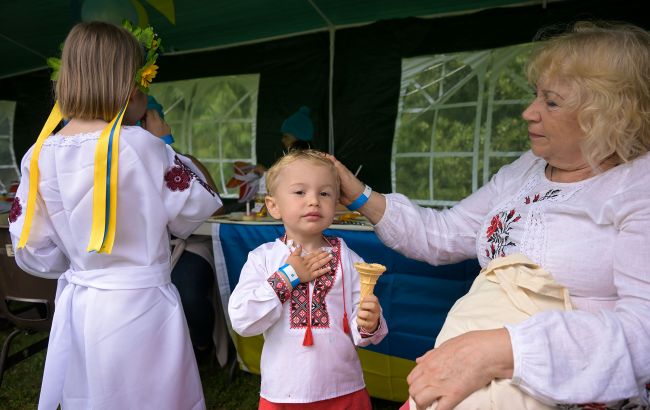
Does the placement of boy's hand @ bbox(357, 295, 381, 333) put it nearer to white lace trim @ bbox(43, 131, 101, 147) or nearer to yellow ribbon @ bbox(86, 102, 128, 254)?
yellow ribbon @ bbox(86, 102, 128, 254)

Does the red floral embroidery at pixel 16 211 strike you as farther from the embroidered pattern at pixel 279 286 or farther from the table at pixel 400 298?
the table at pixel 400 298

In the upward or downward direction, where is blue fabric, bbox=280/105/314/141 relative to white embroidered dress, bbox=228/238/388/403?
upward

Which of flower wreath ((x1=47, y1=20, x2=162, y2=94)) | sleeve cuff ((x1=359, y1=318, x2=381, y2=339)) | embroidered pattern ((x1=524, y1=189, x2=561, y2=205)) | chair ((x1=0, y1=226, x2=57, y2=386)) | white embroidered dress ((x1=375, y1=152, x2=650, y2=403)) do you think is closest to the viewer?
white embroidered dress ((x1=375, y1=152, x2=650, y2=403))

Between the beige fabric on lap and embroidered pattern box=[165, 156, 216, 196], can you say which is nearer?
the beige fabric on lap

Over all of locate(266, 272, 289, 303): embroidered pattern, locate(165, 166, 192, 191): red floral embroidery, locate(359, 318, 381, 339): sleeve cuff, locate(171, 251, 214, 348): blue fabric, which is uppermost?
locate(165, 166, 192, 191): red floral embroidery

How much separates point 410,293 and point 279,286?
1.16 metres

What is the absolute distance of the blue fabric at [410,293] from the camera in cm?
236

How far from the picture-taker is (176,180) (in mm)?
1803

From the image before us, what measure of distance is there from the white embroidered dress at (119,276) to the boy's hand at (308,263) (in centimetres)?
53

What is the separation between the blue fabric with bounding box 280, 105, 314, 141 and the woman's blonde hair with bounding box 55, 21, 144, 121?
10.6 ft

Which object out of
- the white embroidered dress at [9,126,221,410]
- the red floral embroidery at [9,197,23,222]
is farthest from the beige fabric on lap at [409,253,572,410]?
the red floral embroidery at [9,197,23,222]

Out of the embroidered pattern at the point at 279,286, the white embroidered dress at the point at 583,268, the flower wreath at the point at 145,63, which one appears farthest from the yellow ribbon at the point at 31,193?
the white embroidered dress at the point at 583,268

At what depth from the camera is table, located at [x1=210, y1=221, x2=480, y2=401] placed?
237 centimetres

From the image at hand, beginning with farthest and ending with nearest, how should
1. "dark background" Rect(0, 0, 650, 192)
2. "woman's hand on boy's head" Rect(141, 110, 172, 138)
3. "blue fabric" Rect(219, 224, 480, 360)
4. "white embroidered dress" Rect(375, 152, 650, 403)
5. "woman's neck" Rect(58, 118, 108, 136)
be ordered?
"dark background" Rect(0, 0, 650, 192)
"woman's hand on boy's head" Rect(141, 110, 172, 138)
"blue fabric" Rect(219, 224, 480, 360)
"woman's neck" Rect(58, 118, 108, 136)
"white embroidered dress" Rect(375, 152, 650, 403)
